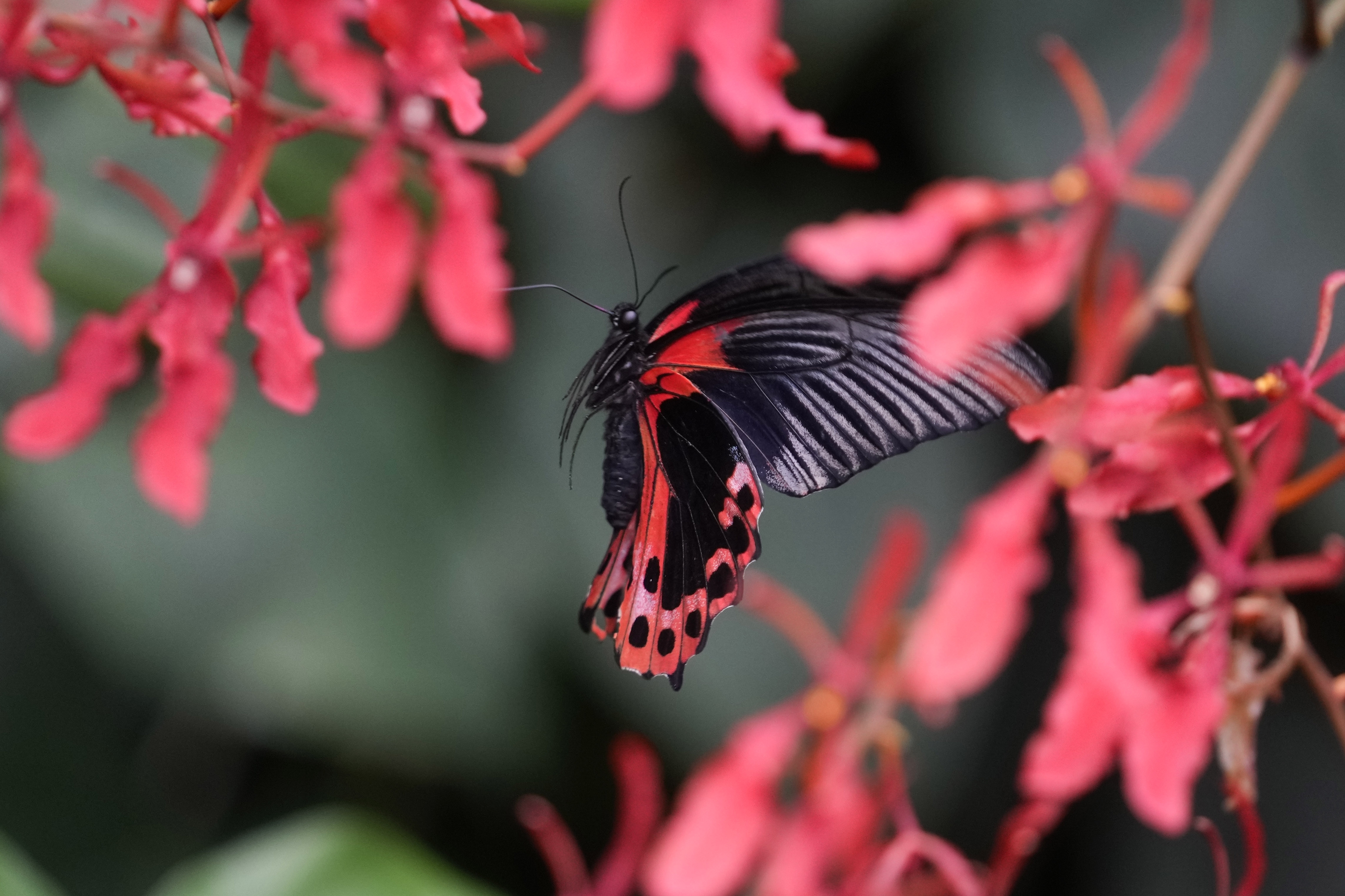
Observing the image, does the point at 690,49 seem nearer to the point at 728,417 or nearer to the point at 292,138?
the point at 292,138

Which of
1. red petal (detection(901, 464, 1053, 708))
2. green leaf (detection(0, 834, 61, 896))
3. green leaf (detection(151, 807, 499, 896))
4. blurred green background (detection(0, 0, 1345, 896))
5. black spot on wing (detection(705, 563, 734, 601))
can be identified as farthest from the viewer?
blurred green background (detection(0, 0, 1345, 896))

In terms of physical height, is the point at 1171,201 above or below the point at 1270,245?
below

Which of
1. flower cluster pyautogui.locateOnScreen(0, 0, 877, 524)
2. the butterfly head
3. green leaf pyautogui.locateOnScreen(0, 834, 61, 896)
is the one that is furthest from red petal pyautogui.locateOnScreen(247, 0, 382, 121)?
green leaf pyautogui.locateOnScreen(0, 834, 61, 896)

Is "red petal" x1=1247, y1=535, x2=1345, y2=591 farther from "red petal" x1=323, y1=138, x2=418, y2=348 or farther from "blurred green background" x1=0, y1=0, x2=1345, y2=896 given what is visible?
"blurred green background" x1=0, y1=0, x2=1345, y2=896

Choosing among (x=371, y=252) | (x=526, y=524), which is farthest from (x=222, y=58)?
(x=526, y=524)

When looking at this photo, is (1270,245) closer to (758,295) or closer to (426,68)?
(758,295)

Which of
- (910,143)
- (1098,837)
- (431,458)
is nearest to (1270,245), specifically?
(910,143)

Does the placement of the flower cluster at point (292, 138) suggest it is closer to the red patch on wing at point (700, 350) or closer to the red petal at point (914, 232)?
the red petal at point (914, 232)
